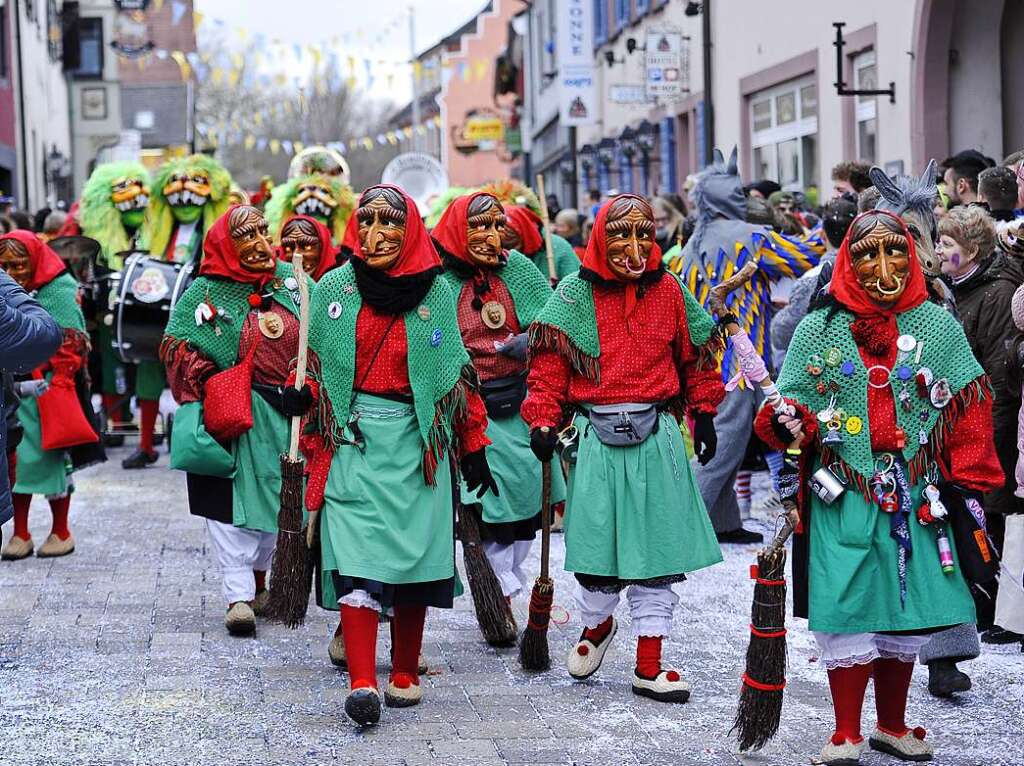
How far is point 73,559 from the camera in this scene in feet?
29.9

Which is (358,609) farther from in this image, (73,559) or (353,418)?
(73,559)

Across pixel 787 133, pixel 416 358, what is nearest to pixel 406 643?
pixel 416 358

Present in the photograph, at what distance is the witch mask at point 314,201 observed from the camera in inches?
471

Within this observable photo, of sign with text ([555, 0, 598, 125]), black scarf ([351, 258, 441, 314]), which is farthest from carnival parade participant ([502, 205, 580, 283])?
sign with text ([555, 0, 598, 125])

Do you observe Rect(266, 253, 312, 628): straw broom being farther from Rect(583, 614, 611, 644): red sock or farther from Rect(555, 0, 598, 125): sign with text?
Rect(555, 0, 598, 125): sign with text

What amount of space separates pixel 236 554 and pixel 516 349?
1.49 m

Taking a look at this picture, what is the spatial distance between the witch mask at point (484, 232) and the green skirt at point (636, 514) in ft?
3.49

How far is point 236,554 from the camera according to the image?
24.4 feet

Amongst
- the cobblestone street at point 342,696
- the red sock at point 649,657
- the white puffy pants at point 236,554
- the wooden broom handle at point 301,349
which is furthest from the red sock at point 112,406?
the red sock at point 649,657

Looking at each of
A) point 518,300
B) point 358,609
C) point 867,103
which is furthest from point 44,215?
point 358,609

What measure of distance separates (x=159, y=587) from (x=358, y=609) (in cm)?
266

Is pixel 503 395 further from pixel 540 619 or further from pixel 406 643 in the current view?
pixel 406 643

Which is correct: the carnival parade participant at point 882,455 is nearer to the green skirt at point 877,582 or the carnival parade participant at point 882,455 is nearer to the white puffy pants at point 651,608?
the green skirt at point 877,582

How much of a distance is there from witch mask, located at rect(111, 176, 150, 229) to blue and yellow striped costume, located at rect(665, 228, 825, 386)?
15.9 feet
